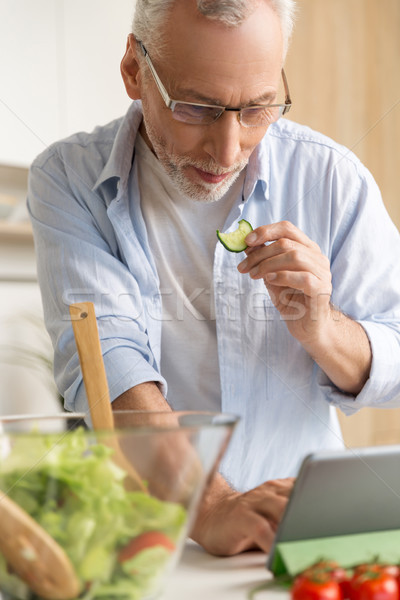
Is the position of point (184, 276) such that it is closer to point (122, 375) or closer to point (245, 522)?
point (122, 375)

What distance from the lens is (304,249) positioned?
1.27 meters

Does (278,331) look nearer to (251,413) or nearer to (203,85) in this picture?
(251,413)

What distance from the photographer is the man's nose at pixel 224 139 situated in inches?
51.2

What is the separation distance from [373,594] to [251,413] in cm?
93

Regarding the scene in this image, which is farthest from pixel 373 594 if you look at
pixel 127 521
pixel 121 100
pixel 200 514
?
pixel 121 100

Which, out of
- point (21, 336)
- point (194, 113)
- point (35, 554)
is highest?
point (194, 113)

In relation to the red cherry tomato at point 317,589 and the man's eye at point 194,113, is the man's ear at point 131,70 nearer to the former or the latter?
the man's eye at point 194,113

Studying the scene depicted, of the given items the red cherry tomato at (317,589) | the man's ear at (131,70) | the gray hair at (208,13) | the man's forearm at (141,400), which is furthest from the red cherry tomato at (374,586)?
the man's ear at (131,70)

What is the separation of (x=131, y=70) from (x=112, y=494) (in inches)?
45.5

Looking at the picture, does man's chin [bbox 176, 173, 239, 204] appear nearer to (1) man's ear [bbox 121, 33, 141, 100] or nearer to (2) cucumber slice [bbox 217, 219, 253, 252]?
(2) cucumber slice [bbox 217, 219, 253, 252]

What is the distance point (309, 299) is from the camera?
1.30 metres

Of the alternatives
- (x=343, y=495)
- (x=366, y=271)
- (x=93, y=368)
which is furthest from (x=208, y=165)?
(x=343, y=495)

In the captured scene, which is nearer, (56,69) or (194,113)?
(194,113)

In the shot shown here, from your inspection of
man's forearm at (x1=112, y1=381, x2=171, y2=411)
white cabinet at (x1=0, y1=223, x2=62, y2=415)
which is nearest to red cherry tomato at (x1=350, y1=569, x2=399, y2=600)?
man's forearm at (x1=112, y1=381, x2=171, y2=411)
